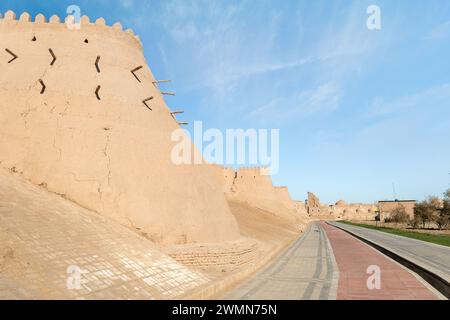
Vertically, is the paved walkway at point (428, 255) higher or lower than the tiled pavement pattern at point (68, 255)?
lower

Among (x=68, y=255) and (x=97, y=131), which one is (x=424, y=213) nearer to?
(x=97, y=131)

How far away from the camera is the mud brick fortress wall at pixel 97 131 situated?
995cm

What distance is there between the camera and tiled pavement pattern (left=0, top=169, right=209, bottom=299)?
5367mm

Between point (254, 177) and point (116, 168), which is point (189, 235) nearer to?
point (116, 168)

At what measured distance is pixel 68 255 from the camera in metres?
6.44

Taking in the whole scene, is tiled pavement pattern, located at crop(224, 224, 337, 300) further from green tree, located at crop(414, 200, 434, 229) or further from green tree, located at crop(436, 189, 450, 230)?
green tree, located at crop(414, 200, 434, 229)

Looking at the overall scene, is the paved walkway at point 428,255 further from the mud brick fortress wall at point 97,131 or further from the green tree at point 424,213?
the green tree at point 424,213

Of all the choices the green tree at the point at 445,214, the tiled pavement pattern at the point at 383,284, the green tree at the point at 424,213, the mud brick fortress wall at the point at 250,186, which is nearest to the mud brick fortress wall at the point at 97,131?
the tiled pavement pattern at the point at 383,284

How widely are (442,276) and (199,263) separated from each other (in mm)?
6378

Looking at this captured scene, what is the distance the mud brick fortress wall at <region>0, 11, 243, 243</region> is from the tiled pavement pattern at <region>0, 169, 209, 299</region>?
95 cm

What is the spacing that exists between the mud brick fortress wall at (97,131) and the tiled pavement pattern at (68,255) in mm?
951

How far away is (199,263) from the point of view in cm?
1063
